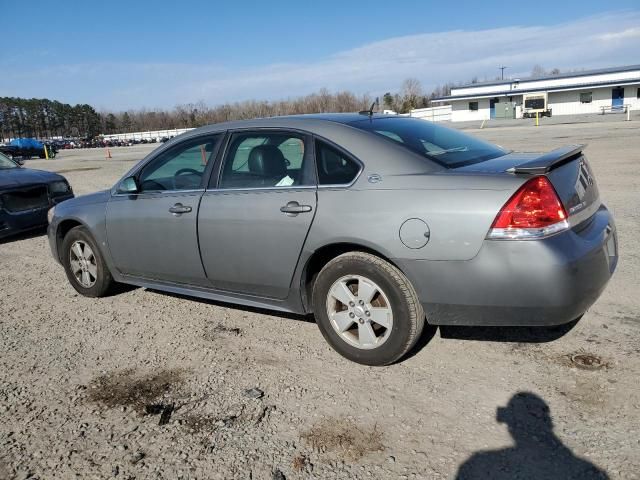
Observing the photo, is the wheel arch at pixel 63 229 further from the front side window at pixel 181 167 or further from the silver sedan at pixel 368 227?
the front side window at pixel 181 167

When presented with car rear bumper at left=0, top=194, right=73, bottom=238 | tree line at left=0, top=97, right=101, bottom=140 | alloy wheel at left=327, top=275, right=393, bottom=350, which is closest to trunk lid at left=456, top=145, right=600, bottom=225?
alloy wheel at left=327, top=275, right=393, bottom=350

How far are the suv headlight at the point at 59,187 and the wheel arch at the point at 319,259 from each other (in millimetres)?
6509

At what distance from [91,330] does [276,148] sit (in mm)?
2210

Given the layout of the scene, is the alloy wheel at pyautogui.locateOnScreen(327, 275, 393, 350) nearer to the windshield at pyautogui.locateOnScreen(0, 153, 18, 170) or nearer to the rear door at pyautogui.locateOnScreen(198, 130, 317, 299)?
the rear door at pyautogui.locateOnScreen(198, 130, 317, 299)

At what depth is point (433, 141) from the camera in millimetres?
3807

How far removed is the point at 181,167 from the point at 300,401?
2.30 meters

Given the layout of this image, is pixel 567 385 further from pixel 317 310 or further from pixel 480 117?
pixel 480 117

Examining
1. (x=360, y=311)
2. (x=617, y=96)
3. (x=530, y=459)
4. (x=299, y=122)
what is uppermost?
(x=617, y=96)

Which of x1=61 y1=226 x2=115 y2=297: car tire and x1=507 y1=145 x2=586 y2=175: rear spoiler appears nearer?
x1=507 y1=145 x2=586 y2=175: rear spoiler

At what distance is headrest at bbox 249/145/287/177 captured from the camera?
3.85 metres

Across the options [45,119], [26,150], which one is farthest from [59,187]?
[45,119]

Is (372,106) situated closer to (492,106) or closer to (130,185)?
(130,185)

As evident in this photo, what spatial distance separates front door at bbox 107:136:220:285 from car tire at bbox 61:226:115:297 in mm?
318

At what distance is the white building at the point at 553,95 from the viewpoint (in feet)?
198
